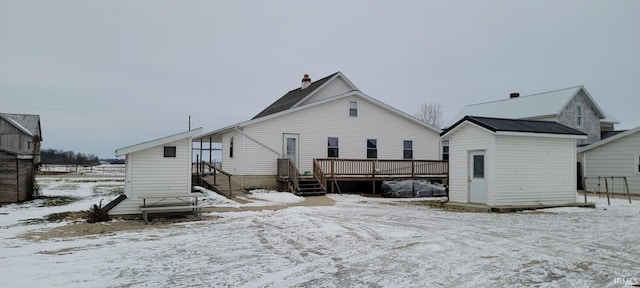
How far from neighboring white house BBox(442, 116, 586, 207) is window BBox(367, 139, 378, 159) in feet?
23.8

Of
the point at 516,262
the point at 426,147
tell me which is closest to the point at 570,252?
the point at 516,262

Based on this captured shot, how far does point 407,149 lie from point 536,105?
13755mm

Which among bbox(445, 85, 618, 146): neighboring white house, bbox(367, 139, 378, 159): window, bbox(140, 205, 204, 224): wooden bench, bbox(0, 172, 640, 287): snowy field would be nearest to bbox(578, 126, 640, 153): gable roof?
bbox(445, 85, 618, 146): neighboring white house

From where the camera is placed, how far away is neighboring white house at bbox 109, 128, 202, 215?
1270 cm

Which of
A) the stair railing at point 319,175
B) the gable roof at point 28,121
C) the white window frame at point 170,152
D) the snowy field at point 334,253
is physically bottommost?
Answer: the snowy field at point 334,253

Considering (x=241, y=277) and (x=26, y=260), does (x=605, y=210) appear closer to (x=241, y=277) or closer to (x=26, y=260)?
(x=241, y=277)

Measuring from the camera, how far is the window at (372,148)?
23953mm

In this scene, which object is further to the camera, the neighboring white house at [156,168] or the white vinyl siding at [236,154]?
the white vinyl siding at [236,154]

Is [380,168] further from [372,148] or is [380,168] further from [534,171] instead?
[534,171]

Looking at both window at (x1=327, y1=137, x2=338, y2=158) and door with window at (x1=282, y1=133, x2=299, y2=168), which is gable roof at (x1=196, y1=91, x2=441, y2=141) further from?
window at (x1=327, y1=137, x2=338, y2=158)

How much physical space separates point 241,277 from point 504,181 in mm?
11820

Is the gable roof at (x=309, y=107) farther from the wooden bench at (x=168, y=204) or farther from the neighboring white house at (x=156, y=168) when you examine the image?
the wooden bench at (x=168, y=204)

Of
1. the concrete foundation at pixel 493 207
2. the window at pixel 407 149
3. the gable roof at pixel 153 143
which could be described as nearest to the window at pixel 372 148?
the window at pixel 407 149

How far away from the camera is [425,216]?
43.2 feet
